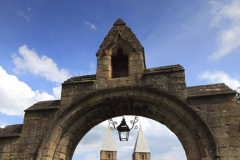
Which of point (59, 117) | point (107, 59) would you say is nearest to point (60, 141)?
point (59, 117)

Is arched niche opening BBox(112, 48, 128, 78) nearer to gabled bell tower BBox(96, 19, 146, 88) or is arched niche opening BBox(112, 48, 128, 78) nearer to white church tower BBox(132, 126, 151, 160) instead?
gabled bell tower BBox(96, 19, 146, 88)

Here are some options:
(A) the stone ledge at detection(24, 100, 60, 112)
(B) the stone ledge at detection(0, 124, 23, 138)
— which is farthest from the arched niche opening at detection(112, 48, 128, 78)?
(B) the stone ledge at detection(0, 124, 23, 138)

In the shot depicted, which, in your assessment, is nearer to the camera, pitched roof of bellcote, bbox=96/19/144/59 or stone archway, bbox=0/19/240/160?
stone archway, bbox=0/19/240/160

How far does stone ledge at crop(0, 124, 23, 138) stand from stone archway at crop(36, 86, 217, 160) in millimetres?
933

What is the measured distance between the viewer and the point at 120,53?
23.7ft

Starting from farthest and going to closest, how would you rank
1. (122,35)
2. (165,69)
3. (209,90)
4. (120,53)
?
1. (120,53)
2. (122,35)
3. (165,69)
4. (209,90)

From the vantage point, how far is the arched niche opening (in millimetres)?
7312

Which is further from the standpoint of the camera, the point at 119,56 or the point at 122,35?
the point at 119,56

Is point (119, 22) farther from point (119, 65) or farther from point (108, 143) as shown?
point (108, 143)

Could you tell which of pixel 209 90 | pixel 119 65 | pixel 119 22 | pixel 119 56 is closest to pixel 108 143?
pixel 119 65

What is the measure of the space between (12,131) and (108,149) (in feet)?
119

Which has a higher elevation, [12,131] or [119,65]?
[119,65]

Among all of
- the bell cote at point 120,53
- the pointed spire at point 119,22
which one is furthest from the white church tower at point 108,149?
the pointed spire at point 119,22

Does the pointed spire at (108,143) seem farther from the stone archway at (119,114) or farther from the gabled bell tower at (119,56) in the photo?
the stone archway at (119,114)
